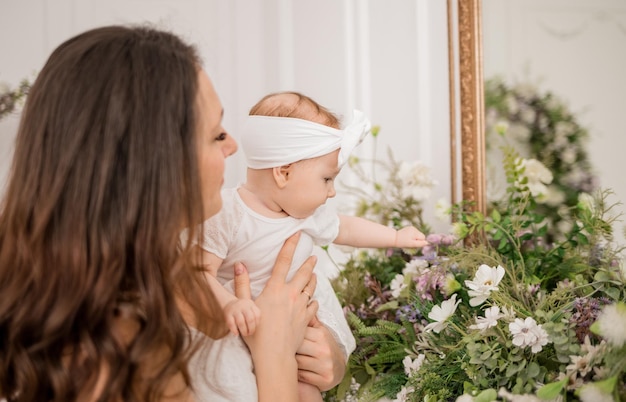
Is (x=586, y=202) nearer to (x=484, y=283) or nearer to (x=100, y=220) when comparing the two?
(x=484, y=283)

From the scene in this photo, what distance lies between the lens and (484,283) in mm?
1437

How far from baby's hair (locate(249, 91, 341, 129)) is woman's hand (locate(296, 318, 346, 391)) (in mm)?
535

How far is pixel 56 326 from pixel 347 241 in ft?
3.06

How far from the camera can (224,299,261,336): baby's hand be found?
4.56 feet

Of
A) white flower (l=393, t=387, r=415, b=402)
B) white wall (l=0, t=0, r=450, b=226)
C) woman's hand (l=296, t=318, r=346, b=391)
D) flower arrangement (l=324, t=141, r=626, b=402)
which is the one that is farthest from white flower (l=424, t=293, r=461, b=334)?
white wall (l=0, t=0, r=450, b=226)

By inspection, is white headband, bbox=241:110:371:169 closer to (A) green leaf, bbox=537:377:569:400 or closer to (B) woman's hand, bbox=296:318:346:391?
(B) woman's hand, bbox=296:318:346:391

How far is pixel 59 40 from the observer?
2.64 m

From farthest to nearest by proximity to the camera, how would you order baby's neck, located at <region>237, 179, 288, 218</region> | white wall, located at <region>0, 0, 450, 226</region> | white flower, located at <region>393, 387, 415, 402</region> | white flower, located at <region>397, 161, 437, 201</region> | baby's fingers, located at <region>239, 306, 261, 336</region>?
white wall, located at <region>0, 0, 450, 226</region> → white flower, located at <region>397, 161, 437, 201</region> → baby's neck, located at <region>237, 179, 288, 218</region> → white flower, located at <region>393, 387, 415, 402</region> → baby's fingers, located at <region>239, 306, 261, 336</region>

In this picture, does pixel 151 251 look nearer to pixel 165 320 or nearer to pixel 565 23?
pixel 165 320

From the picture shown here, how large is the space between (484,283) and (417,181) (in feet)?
2.58

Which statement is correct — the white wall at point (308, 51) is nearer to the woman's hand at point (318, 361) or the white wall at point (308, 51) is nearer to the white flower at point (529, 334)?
the woman's hand at point (318, 361)

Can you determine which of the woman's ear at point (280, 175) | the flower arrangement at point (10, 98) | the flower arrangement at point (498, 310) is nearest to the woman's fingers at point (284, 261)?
the woman's ear at point (280, 175)

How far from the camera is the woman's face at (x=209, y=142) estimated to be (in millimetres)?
1197

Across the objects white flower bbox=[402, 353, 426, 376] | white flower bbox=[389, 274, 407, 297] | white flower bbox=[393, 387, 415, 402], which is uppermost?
white flower bbox=[389, 274, 407, 297]
